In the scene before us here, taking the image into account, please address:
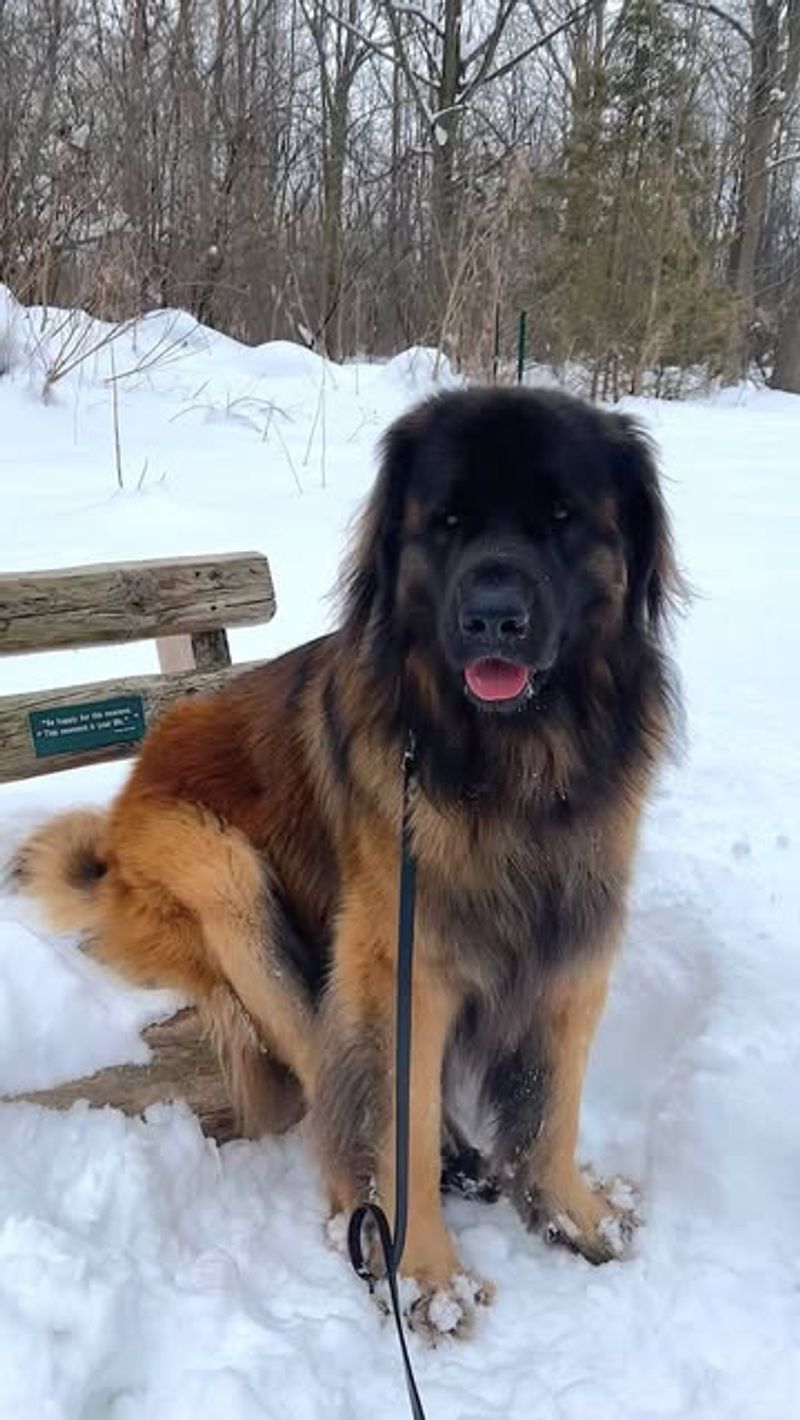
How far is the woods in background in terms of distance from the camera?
9.31 metres

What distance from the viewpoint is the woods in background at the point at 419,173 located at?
9.31 metres

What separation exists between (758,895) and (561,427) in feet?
4.94

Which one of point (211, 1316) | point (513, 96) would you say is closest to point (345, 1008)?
point (211, 1316)

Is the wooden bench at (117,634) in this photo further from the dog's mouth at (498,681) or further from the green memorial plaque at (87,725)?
the dog's mouth at (498,681)

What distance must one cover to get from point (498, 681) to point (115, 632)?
1.48 m

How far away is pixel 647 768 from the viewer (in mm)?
1888

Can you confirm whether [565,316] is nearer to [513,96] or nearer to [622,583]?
[513,96]

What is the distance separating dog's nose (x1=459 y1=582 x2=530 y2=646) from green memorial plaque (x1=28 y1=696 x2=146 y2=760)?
5.13 ft

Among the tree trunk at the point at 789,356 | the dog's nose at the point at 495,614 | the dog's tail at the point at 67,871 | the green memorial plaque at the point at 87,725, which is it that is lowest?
the tree trunk at the point at 789,356

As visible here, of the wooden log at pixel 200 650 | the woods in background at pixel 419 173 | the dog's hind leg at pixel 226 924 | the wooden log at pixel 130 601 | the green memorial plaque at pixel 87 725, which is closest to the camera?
the dog's hind leg at pixel 226 924

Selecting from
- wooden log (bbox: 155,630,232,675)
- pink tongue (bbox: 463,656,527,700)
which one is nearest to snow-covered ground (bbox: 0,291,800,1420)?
wooden log (bbox: 155,630,232,675)

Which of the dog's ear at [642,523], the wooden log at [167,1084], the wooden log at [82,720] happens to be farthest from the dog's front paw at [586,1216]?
the wooden log at [82,720]

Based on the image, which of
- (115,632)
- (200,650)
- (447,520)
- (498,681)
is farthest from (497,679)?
(200,650)

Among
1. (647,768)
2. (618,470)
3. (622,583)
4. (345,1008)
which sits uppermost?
(618,470)
